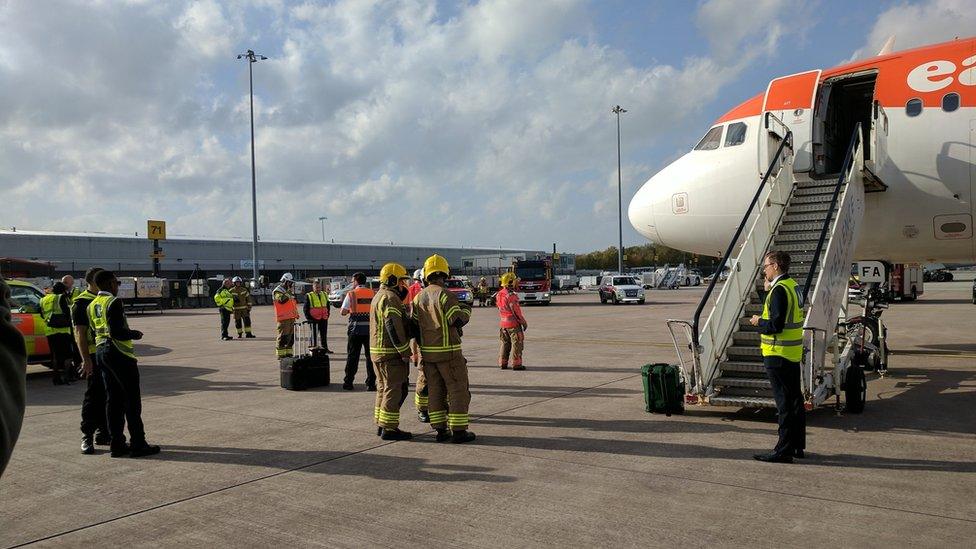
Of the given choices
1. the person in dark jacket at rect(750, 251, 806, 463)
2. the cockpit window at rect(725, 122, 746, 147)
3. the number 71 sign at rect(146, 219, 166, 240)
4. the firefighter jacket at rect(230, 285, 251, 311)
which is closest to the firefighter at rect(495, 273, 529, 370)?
the cockpit window at rect(725, 122, 746, 147)

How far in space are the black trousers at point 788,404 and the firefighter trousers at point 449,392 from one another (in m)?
3.00

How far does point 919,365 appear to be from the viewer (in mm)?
12242

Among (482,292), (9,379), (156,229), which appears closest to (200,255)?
(156,229)

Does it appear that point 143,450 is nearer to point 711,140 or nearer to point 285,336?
point 285,336

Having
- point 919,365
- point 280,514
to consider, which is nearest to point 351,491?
point 280,514

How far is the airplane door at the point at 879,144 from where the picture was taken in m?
10.0

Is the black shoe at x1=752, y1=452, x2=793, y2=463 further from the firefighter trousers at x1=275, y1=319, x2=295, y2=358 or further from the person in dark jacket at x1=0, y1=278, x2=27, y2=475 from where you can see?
the firefighter trousers at x1=275, y1=319, x2=295, y2=358

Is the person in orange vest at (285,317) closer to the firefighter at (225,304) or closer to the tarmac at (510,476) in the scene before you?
the tarmac at (510,476)

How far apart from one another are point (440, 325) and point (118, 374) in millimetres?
3230

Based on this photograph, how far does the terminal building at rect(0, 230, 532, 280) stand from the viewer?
66125 millimetres

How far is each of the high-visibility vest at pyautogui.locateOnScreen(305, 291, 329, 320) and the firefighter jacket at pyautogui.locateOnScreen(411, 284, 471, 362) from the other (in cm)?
790

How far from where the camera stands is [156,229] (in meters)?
48.1

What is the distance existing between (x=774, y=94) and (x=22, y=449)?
36.9ft

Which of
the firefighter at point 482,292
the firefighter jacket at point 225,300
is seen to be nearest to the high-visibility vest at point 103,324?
the firefighter jacket at point 225,300
